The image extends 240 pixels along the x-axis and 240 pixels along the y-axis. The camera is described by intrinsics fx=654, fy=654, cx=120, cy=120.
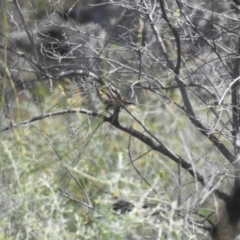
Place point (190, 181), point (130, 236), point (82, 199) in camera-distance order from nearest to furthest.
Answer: point (130, 236)
point (82, 199)
point (190, 181)

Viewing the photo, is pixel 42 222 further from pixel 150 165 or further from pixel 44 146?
pixel 44 146

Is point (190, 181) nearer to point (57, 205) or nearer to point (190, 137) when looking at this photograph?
point (190, 137)

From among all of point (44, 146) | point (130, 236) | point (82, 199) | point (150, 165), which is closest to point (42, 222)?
point (130, 236)

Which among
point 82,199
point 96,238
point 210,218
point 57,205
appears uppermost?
point 57,205

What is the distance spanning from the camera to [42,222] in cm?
264

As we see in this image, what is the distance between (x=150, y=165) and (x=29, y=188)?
46.0 inches

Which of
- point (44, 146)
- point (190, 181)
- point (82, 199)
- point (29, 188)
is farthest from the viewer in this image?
point (44, 146)

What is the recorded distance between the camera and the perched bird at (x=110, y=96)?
3715 millimetres

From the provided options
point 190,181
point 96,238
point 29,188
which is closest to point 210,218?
point 190,181

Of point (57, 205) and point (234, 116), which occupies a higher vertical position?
point (57, 205)

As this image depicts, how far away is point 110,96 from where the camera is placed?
3766 millimetres

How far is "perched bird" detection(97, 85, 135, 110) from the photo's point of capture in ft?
12.2

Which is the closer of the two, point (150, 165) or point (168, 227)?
point (168, 227)

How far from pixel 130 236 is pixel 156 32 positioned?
1588 millimetres
